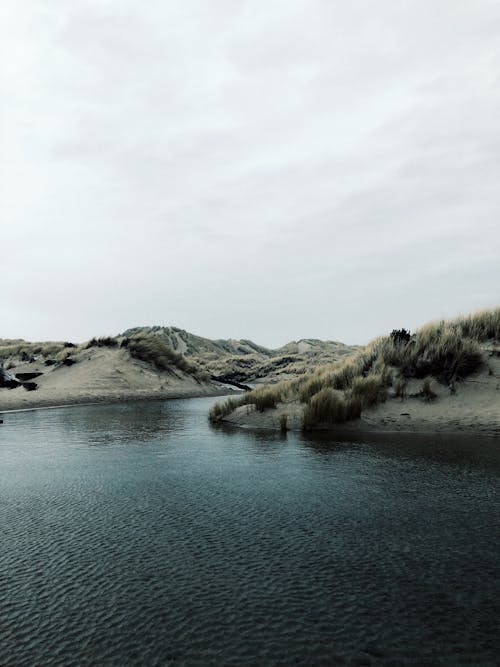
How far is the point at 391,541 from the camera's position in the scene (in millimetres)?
3658

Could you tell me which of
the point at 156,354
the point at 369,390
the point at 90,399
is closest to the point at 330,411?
the point at 369,390

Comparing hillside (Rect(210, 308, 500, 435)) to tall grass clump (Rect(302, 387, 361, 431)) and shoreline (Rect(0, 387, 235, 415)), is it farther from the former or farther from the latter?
shoreline (Rect(0, 387, 235, 415))

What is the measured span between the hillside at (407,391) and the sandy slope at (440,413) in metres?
0.02

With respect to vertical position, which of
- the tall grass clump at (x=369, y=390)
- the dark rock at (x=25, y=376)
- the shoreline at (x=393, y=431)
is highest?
the dark rock at (x=25, y=376)

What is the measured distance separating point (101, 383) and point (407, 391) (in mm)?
17826

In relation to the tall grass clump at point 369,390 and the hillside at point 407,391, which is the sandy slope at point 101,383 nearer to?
the hillside at point 407,391

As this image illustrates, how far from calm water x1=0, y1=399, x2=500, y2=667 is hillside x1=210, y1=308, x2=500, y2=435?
3.32 m

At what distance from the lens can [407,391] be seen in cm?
1123

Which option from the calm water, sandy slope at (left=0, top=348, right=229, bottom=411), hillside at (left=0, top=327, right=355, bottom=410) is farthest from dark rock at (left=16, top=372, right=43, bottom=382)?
the calm water

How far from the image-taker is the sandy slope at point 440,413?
953cm

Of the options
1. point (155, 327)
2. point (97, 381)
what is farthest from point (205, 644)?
point (155, 327)

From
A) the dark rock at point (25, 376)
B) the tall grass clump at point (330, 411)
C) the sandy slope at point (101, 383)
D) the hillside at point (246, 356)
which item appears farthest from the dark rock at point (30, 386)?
the tall grass clump at point (330, 411)

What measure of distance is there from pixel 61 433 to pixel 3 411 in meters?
8.16

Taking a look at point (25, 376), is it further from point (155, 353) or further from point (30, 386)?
point (155, 353)
